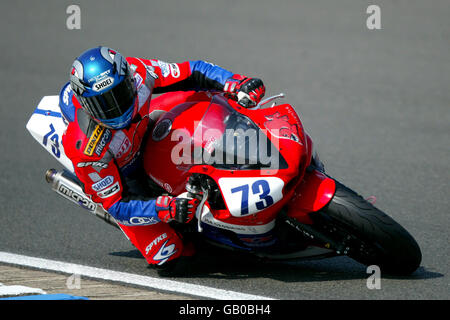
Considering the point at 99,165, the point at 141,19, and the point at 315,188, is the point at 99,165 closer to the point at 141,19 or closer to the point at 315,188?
the point at 315,188

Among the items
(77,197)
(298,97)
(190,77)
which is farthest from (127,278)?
(298,97)

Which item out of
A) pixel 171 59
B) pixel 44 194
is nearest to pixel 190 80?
pixel 44 194

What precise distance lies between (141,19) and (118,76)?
9998 millimetres

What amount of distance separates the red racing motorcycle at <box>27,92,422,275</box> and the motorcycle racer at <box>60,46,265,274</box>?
167 mm

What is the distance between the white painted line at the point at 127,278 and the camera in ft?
15.7

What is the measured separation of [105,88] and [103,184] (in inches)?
26.1

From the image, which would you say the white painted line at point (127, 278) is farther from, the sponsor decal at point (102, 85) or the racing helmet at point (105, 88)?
the sponsor decal at point (102, 85)

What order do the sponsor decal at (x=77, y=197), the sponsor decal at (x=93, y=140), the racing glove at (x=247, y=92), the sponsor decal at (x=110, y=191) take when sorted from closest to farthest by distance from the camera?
the sponsor decal at (x=93, y=140) < the sponsor decal at (x=110, y=191) < the racing glove at (x=247, y=92) < the sponsor decal at (x=77, y=197)

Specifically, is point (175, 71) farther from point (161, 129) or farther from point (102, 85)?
point (102, 85)

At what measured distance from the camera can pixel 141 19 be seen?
14.5 m

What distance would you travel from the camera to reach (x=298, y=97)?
1011 cm

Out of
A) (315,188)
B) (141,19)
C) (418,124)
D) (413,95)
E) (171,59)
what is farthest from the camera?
(141,19)

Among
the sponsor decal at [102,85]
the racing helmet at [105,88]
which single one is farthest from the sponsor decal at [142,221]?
the sponsor decal at [102,85]

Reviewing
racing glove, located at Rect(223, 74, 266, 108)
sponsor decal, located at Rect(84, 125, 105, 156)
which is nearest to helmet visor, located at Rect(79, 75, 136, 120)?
sponsor decal, located at Rect(84, 125, 105, 156)
